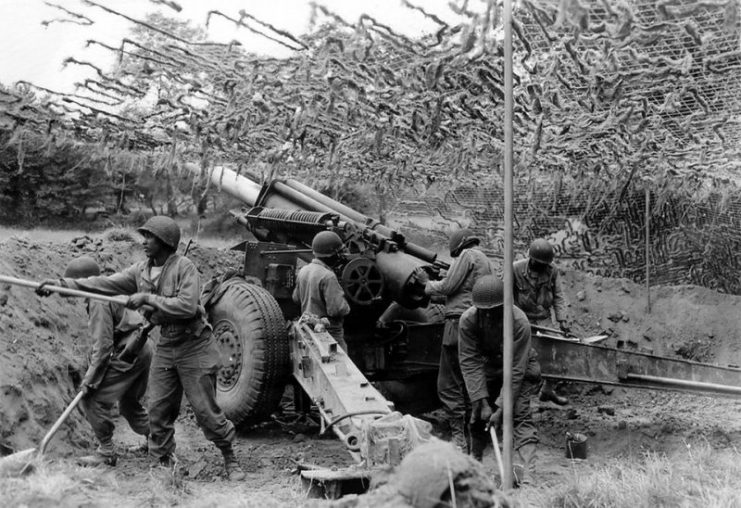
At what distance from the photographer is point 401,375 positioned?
8.48 meters

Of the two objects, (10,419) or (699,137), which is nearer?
(10,419)

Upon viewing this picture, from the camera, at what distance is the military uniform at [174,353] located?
614cm

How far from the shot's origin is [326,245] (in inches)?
304

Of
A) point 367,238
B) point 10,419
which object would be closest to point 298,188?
point 367,238

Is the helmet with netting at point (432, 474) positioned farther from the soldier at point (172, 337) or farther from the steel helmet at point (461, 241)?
the steel helmet at point (461, 241)

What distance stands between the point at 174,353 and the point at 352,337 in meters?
2.48

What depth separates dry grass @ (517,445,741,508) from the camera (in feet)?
14.0

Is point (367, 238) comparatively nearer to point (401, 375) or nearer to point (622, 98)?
point (401, 375)

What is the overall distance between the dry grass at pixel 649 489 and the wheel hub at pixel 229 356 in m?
3.66

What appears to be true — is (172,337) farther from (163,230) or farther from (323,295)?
(323,295)

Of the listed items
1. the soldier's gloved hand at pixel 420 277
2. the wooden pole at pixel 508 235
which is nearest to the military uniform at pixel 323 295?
the soldier's gloved hand at pixel 420 277

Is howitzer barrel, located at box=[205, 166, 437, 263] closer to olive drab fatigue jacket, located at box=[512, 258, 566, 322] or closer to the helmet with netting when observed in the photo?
olive drab fatigue jacket, located at box=[512, 258, 566, 322]

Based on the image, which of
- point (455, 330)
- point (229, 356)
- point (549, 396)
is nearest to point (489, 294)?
point (455, 330)

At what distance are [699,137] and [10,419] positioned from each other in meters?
7.16
